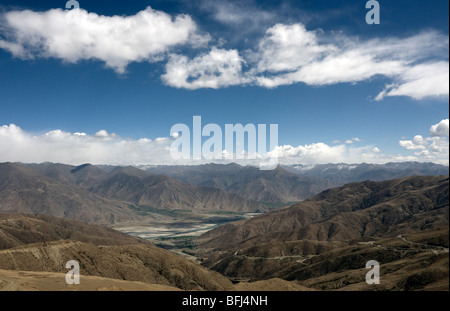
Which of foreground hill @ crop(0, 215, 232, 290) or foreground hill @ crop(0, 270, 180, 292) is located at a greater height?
foreground hill @ crop(0, 270, 180, 292)

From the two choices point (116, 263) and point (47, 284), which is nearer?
point (47, 284)

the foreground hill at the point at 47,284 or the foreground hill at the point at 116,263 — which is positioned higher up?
the foreground hill at the point at 47,284

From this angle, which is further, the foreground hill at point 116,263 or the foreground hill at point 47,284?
the foreground hill at point 116,263

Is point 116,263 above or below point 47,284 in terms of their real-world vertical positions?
below

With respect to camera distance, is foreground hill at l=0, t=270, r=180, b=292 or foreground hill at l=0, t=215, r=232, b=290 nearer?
foreground hill at l=0, t=270, r=180, b=292

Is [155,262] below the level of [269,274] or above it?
above
